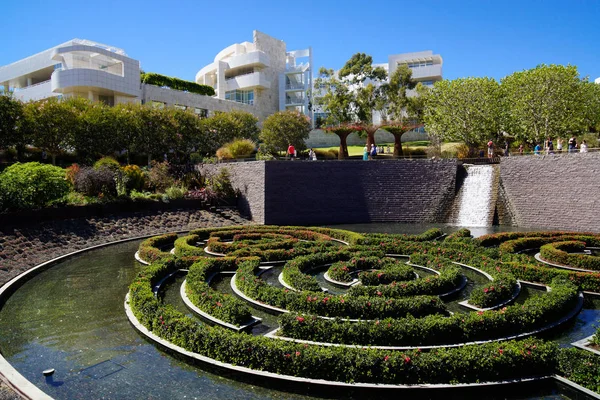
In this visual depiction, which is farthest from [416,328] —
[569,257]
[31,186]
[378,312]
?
[31,186]

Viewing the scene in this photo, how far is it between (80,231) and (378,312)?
1641 cm

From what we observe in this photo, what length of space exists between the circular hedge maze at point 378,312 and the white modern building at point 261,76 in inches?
1928

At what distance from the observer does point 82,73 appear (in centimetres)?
4206

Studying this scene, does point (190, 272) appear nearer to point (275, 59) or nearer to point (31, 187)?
point (31, 187)

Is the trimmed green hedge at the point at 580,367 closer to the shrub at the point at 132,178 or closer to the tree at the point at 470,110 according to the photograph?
the shrub at the point at 132,178

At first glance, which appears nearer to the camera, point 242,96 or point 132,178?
point 132,178

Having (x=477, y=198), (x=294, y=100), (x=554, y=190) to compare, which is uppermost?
(x=294, y=100)

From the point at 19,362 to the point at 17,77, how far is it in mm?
60549


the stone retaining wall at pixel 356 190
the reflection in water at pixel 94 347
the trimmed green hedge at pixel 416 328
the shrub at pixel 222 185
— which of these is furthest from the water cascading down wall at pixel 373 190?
the trimmed green hedge at pixel 416 328

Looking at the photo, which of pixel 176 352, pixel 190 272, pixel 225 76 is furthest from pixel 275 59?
pixel 176 352

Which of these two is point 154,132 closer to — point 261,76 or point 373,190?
point 373,190

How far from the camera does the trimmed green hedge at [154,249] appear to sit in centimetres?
1559

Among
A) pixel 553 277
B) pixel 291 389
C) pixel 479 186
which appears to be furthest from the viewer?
pixel 479 186

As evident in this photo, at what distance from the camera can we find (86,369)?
25.9 feet
